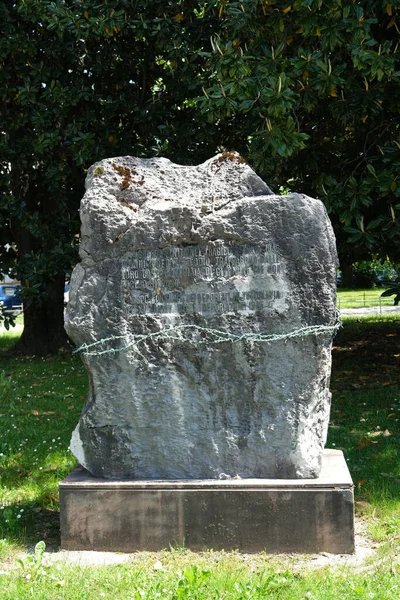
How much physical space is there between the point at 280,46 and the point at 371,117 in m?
1.76

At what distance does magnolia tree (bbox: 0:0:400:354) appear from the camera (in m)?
8.24

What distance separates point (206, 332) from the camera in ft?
17.6

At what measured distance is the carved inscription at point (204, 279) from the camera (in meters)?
5.33

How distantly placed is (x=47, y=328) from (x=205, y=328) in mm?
9399

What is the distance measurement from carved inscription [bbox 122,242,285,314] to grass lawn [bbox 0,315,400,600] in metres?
1.63

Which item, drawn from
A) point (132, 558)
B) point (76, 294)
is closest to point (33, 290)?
point (76, 294)

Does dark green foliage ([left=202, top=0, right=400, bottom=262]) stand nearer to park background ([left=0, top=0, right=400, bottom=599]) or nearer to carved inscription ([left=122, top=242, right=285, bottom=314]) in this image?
park background ([left=0, top=0, right=400, bottom=599])

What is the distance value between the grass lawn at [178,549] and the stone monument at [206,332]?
609 mm

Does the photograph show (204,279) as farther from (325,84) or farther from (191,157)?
(191,157)

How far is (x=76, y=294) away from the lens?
5527mm

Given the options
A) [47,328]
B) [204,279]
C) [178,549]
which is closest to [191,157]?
[47,328]

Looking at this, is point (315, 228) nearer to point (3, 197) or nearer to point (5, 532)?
point (5, 532)

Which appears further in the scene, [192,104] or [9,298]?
[9,298]

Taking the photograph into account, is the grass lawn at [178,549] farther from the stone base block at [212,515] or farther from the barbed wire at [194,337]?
the barbed wire at [194,337]
